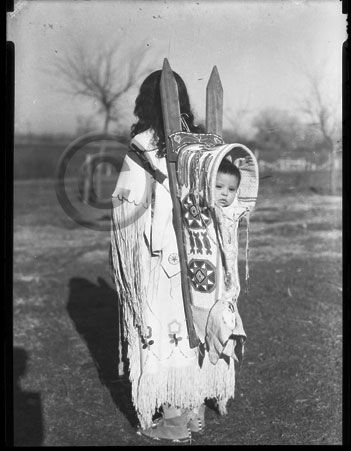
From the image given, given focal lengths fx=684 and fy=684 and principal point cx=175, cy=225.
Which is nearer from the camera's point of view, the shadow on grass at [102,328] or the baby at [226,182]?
the baby at [226,182]

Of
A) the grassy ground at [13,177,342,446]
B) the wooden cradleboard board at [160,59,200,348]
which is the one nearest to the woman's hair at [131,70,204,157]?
the wooden cradleboard board at [160,59,200,348]

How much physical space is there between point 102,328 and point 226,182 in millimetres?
3080

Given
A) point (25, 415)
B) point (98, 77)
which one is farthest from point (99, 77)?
point (25, 415)

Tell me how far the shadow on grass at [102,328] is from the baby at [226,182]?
5.16 ft

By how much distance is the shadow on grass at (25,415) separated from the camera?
13.4 feet

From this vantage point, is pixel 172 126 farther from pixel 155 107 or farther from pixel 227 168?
pixel 227 168

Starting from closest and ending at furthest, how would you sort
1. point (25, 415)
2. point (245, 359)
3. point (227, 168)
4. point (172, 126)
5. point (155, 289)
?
1. point (227, 168)
2. point (172, 126)
3. point (155, 289)
4. point (25, 415)
5. point (245, 359)

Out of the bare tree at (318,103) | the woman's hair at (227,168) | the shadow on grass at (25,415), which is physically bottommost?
the shadow on grass at (25,415)

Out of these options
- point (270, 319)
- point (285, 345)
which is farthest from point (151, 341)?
point (270, 319)

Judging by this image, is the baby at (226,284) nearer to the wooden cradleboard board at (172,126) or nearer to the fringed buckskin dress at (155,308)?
the fringed buckskin dress at (155,308)

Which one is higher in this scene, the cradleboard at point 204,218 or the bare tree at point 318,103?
the bare tree at point 318,103

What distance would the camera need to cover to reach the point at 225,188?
3.53 meters

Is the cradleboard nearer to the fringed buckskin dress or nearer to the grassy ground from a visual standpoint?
the fringed buckskin dress

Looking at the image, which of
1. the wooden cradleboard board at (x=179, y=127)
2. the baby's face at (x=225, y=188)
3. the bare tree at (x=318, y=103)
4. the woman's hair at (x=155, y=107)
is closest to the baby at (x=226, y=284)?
the baby's face at (x=225, y=188)
